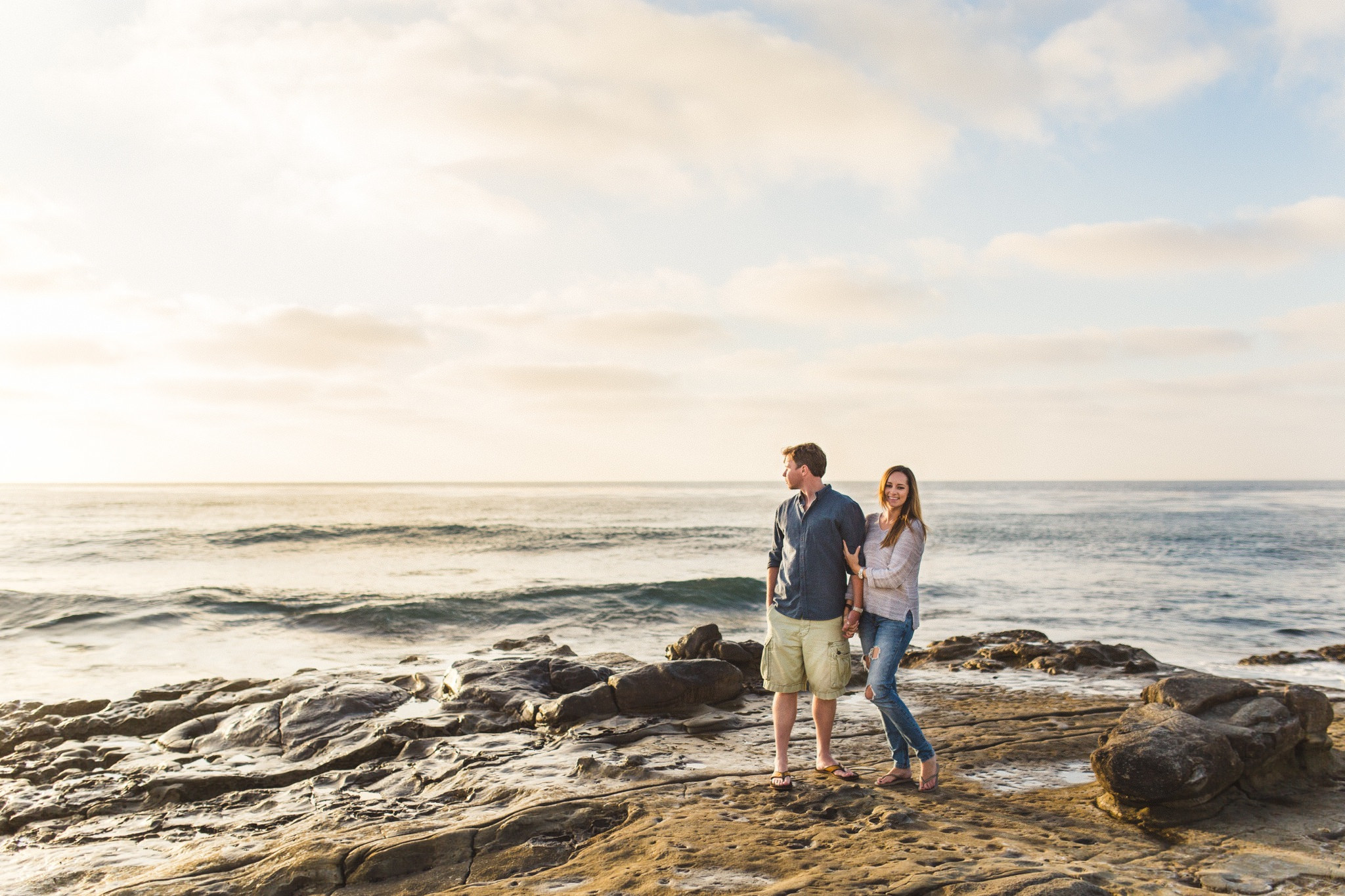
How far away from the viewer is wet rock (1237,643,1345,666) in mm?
12000

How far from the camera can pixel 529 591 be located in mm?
20391

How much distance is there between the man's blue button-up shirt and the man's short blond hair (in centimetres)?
14

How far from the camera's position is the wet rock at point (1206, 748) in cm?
498

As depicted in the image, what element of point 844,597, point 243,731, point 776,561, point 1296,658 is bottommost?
point 1296,658

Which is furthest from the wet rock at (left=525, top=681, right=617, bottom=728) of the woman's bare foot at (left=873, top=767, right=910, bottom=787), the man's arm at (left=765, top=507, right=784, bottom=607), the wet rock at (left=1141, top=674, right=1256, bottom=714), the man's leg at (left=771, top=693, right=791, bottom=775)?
the wet rock at (left=1141, top=674, right=1256, bottom=714)

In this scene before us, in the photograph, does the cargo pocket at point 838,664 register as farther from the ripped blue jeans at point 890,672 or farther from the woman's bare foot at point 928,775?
the woman's bare foot at point 928,775

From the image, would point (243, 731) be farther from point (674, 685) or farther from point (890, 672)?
point (890, 672)

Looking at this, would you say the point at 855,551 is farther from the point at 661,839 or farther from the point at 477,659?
the point at 477,659

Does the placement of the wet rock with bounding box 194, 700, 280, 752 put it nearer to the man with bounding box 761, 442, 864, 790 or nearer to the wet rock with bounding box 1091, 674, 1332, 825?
the man with bounding box 761, 442, 864, 790

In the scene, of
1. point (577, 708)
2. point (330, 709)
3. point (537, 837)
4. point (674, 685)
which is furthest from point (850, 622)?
point (330, 709)

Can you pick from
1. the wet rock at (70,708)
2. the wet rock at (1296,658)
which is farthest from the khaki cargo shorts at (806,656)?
the wet rock at (1296,658)

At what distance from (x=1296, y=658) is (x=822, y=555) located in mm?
11118

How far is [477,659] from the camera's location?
984cm

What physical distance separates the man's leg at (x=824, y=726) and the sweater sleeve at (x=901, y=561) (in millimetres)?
1013
